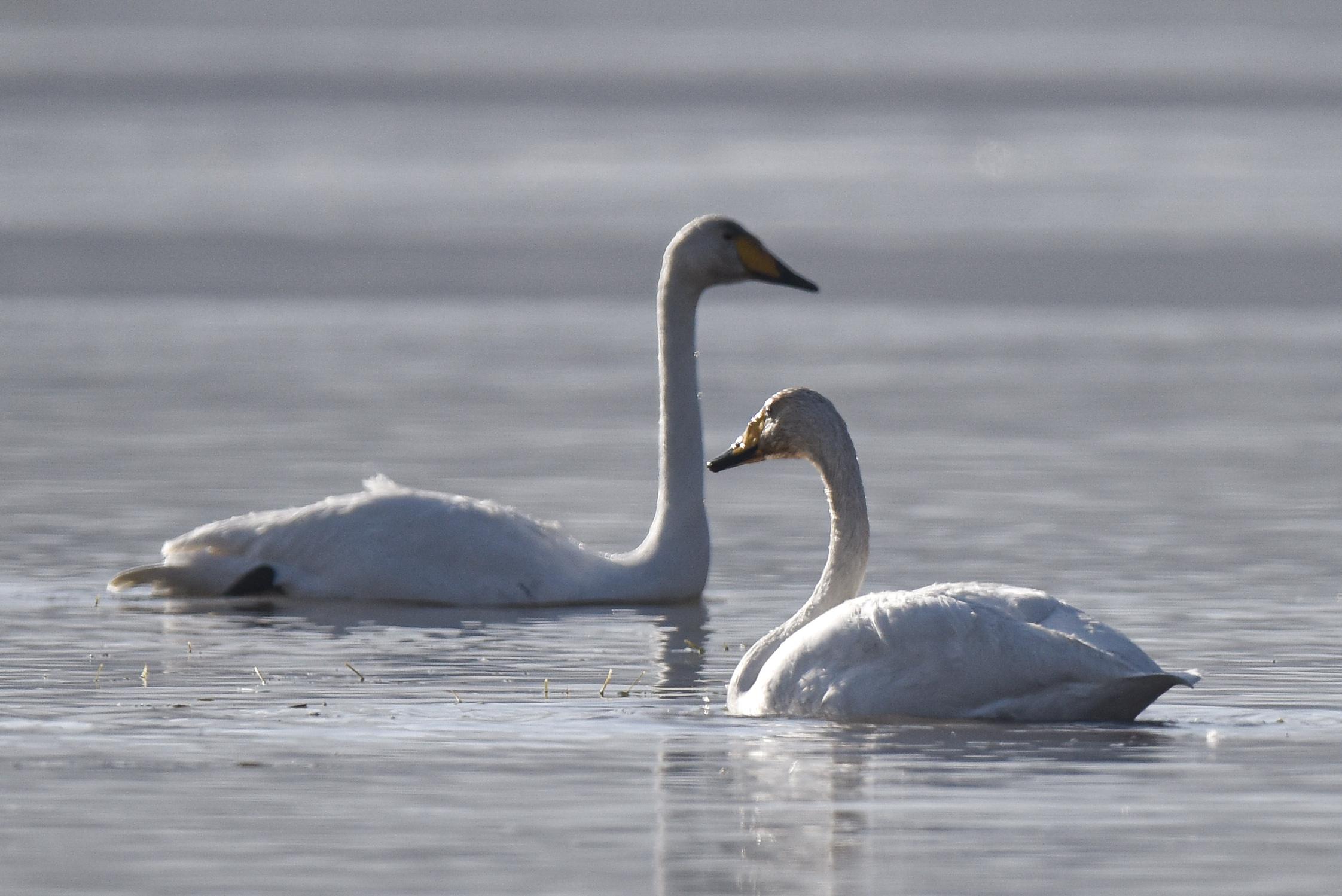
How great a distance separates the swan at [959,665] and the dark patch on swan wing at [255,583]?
3274 mm

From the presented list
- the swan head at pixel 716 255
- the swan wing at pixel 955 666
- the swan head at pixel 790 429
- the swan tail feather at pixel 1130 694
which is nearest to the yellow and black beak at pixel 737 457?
the swan head at pixel 790 429

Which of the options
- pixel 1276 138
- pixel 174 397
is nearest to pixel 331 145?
pixel 1276 138

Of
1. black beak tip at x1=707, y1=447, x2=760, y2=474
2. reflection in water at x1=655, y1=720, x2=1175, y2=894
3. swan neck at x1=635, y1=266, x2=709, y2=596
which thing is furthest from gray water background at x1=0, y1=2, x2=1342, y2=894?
black beak tip at x1=707, y1=447, x2=760, y2=474

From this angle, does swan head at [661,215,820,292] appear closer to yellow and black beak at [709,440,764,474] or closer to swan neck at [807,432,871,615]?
yellow and black beak at [709,440,764,474]

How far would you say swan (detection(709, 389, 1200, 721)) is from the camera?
8.68 meters

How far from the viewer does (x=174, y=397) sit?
722 inches

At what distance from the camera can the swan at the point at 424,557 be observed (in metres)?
11.9

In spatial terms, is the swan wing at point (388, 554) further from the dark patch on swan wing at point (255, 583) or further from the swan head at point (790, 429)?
the swan head at point (790, 429)

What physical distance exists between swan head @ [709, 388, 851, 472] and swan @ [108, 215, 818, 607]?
1614 millimetres

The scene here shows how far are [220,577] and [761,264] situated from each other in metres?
2.57

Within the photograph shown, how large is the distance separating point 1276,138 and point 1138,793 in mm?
44181

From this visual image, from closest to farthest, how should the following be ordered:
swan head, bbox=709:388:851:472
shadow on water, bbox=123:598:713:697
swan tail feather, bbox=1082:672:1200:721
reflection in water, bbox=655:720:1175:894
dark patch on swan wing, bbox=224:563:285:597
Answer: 1. reflection in water, bbox=655:720:1175:894
2. swan tail feather, bbox=1082:672:1200:721
3. swan head, bbox=709:388:851:472
4. shadow on water, bbox=123:598:713:697
5. dark patch on swan wing, bbox=224:563:285:597

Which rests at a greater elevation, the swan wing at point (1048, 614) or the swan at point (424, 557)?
the swan wing at point (1048, 614)

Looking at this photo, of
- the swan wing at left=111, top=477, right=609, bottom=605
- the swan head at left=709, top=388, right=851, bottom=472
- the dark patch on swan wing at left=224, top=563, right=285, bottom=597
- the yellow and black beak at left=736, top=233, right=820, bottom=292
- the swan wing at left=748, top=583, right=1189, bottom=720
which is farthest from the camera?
the yellow and black beak at left=736, top=233, right=820, bottom=292
